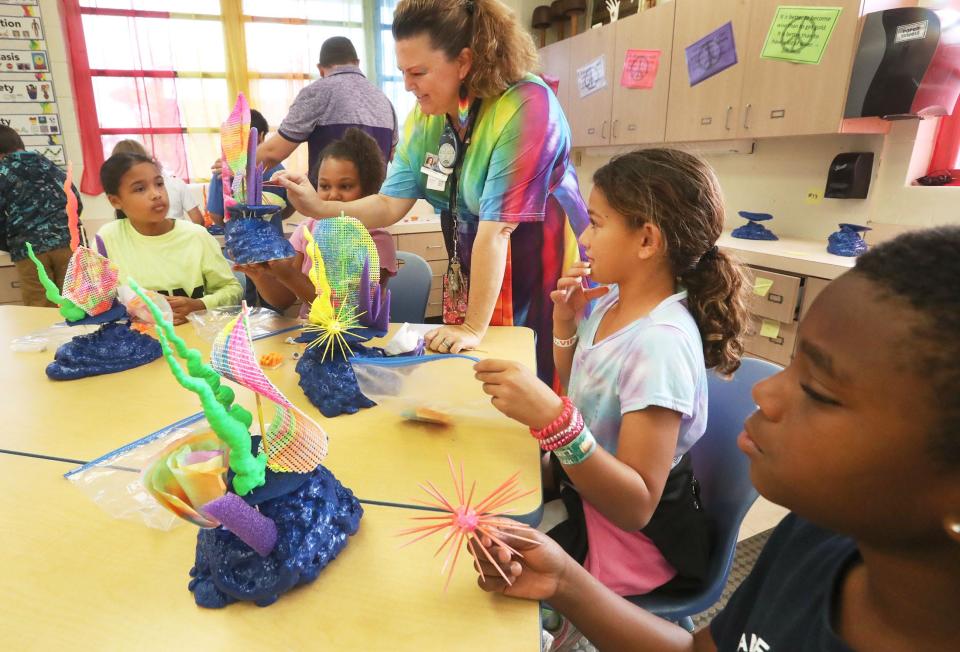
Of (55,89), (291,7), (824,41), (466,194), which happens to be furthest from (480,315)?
(55,89)

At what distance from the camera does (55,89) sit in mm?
3711

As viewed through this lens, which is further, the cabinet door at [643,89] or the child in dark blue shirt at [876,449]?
the cabinet door at [643,89]

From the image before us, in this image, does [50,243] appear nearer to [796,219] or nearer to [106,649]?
[106,649]

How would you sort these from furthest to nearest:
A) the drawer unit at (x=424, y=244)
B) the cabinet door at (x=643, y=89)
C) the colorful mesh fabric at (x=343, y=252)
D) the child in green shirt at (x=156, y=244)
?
the drawer unit at (x=424, y=244), the cabinet door at (x=643, y=89), the child in green shirt at (x=156, y=244), the colorful mesh fabric at (x=343, y=252)

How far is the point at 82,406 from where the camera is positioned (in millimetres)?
1113

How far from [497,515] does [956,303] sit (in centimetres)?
57

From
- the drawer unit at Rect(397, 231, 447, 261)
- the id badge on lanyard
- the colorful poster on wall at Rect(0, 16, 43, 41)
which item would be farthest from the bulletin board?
the id badge on lanyard

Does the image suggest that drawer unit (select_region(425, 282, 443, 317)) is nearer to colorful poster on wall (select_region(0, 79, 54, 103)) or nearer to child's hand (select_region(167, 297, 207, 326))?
child's hand (select_region(167, 297, 207, 326))

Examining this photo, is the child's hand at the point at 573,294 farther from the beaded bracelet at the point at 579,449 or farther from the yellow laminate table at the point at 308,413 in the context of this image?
the beaded bracelet at the point at 579,449

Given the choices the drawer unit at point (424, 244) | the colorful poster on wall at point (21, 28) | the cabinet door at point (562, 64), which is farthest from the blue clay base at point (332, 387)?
the colorful poster on wall at point (21, 28)

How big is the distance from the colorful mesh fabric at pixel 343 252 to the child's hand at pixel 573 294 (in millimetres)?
436

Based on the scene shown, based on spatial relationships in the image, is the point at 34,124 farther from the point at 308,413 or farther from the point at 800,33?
the point at 800,33

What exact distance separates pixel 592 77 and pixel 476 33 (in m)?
3.01

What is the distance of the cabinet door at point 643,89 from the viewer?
11.3 ft
